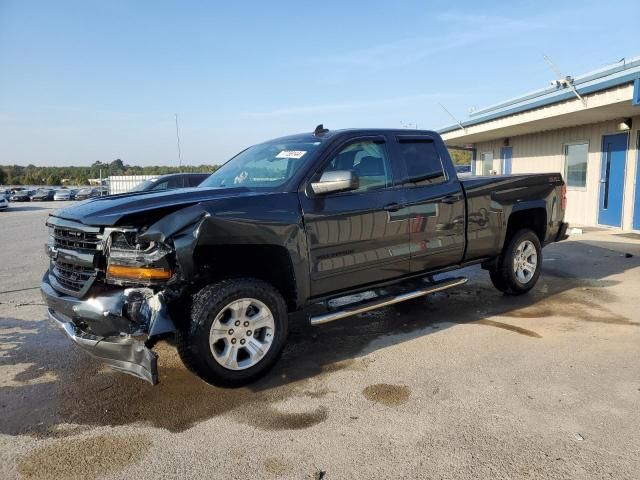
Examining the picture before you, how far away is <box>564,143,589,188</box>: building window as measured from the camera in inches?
554

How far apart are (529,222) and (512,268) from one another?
2.58ft

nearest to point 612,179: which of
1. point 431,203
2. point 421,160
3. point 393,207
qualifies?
point 421,160

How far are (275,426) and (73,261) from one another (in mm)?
1950

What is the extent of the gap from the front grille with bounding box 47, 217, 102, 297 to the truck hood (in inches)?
3.0

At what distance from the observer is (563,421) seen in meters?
3.24

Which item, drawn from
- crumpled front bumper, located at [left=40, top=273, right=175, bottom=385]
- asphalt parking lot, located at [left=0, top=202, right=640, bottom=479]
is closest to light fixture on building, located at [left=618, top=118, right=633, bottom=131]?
asphalt parking lot, located at [left=0, top=202, right=640, bottom=479]

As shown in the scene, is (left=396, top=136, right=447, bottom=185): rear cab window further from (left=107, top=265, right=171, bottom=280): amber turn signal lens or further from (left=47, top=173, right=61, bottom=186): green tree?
(left=47, top=173, right=61, bottom=186): green tree

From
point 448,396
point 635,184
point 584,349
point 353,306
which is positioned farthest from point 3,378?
point 635,184

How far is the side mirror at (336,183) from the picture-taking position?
4086 mm

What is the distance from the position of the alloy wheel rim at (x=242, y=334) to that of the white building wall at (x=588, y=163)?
11.8 m

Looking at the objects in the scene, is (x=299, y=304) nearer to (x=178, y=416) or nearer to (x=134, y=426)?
(x=178, y=416)

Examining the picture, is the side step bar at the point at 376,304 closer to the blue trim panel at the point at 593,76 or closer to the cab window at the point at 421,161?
the cab window at the point at 421,161

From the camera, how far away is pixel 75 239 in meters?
3.72

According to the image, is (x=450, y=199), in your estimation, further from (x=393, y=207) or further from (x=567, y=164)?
(x=567, y=164)
